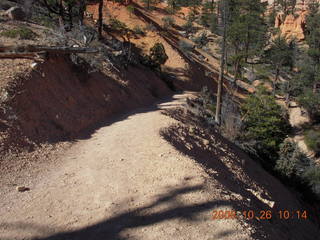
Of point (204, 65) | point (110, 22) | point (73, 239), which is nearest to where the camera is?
point (73, 239)

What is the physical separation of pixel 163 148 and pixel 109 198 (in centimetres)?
258

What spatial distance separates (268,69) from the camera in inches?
1323

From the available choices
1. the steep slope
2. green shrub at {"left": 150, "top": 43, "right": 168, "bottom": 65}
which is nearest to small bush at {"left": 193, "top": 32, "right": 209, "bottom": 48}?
green shrub at {"left": 150, "top": 43, "right": 168, "bottom": 65}

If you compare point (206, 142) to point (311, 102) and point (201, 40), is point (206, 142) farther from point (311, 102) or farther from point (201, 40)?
point (201, 40)

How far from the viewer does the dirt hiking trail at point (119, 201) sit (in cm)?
428

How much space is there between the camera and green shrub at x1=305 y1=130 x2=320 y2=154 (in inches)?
925

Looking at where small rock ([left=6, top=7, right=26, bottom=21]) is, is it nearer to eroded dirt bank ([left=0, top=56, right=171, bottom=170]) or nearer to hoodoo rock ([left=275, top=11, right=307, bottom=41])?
eroded dirt bank ([left=0, top=56, right=171, bottom=170])

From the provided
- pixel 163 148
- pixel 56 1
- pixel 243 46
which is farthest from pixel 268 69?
pixel 163 148

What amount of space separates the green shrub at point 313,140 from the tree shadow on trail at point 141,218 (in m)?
21.6

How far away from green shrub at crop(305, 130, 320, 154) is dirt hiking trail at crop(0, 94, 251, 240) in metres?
20.7

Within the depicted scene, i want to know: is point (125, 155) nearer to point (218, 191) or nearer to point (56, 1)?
point (218, 191)

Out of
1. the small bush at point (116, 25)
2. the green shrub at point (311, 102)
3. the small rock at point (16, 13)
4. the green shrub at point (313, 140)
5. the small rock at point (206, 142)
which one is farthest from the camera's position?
the green shrub at point (311, 102)

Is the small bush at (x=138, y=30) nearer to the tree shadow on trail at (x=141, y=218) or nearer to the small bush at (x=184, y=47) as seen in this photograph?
the small bush at (x=184, y=47)

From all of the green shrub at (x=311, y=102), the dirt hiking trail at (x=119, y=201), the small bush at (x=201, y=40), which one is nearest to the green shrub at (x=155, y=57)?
the green shrub at (x=311, y=102)
